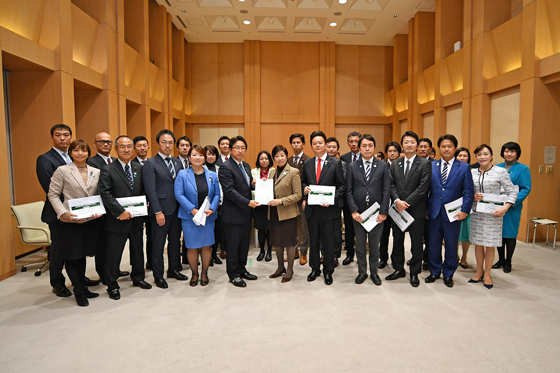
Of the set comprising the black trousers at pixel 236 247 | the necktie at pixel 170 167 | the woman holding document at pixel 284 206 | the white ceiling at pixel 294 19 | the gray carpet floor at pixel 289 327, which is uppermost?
the white ceiling at pixel 294 19

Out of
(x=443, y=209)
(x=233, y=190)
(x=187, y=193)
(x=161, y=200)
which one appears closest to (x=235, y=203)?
(x=233, y=190)

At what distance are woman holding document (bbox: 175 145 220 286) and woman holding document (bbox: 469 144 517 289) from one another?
124 inches

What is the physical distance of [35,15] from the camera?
17.1ft

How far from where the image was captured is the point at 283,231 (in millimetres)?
4141

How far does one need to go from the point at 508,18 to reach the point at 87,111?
931cm

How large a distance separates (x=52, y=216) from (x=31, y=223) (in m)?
1.70

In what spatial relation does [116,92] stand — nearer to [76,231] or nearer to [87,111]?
[87,111]

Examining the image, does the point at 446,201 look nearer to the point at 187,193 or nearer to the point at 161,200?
the point at 187,193

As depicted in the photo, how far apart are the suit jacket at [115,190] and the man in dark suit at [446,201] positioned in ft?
11.6

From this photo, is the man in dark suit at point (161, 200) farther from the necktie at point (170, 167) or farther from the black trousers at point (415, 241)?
the black trousers at point (415, 241)

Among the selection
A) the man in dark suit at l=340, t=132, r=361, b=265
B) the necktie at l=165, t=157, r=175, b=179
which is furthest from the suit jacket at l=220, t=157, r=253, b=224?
the man in dark suit at l=340, t=132, r=361, b=265

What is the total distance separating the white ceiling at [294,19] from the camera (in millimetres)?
9766

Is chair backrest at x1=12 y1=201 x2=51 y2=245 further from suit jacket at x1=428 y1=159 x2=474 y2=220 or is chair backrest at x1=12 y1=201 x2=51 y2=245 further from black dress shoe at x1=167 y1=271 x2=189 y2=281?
suit jacket at x1=428 y1=159 x2=474 y2=220

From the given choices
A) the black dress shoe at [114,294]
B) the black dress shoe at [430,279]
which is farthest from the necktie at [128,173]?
the black dress shoe at [430,279]
